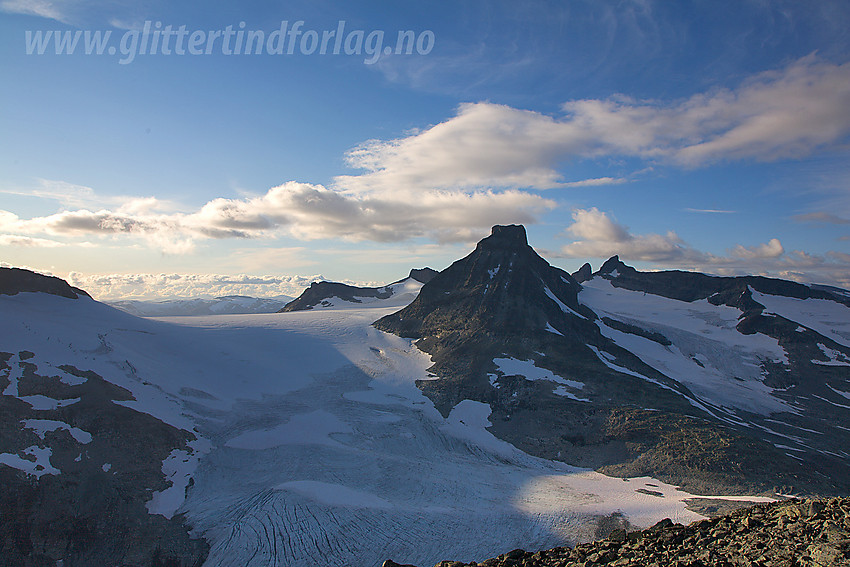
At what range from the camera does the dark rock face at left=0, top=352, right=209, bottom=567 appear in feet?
92.9

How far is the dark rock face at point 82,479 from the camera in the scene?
28.3m

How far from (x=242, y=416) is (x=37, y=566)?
24.4m

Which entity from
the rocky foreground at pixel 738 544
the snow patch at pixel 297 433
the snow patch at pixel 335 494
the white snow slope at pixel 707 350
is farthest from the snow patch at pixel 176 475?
the white snow slope at pixel 707 350

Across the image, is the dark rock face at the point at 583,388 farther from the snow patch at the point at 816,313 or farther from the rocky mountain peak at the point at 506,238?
the snow patch at the point at 816,313

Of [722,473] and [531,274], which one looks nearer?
[722,473]

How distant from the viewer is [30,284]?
58094 millimetres

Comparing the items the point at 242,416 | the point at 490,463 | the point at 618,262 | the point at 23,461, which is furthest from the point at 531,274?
the point at 618,262

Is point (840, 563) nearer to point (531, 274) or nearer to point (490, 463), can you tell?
point (490, 463)

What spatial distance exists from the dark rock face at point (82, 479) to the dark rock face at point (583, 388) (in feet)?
109

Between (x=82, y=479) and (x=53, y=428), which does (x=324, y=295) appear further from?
(x=82, y=479)

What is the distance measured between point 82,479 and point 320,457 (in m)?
18.0

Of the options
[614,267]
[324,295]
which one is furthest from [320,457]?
[614,267]

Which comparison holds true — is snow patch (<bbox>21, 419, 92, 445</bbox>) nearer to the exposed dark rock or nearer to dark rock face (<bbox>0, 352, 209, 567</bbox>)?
dark rock face (<bbox>0, 352, 209, 567</bbox>)

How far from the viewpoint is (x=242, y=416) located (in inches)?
2013
